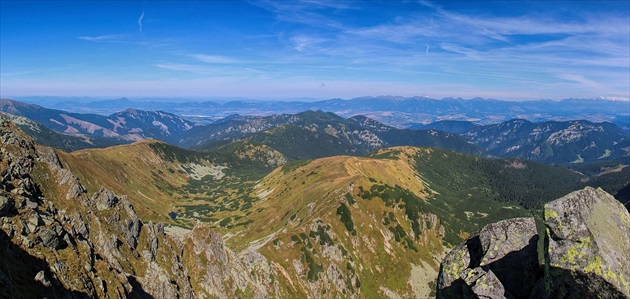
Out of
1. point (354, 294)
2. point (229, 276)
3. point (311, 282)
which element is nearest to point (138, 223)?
point (229, 276)

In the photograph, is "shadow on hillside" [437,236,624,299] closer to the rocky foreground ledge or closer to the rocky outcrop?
the rocky foreground ledge

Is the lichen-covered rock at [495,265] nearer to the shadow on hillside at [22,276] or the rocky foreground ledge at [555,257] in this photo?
the rocky foreground ledge at [555,257]

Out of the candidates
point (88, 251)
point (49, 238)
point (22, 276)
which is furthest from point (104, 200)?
point (22, 276)

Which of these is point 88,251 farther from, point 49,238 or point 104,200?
point 104,200

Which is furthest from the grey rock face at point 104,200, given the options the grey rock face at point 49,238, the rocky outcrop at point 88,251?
the grey rock face at point 49,238

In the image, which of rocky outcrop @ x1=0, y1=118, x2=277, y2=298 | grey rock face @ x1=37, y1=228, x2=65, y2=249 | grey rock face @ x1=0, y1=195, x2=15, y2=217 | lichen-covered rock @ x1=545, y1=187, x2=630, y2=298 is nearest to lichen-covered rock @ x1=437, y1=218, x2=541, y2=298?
lichen-covered rock @ x1=545, y1=187, x2=630, y2=298

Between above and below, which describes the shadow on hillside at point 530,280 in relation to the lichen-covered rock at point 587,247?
below
